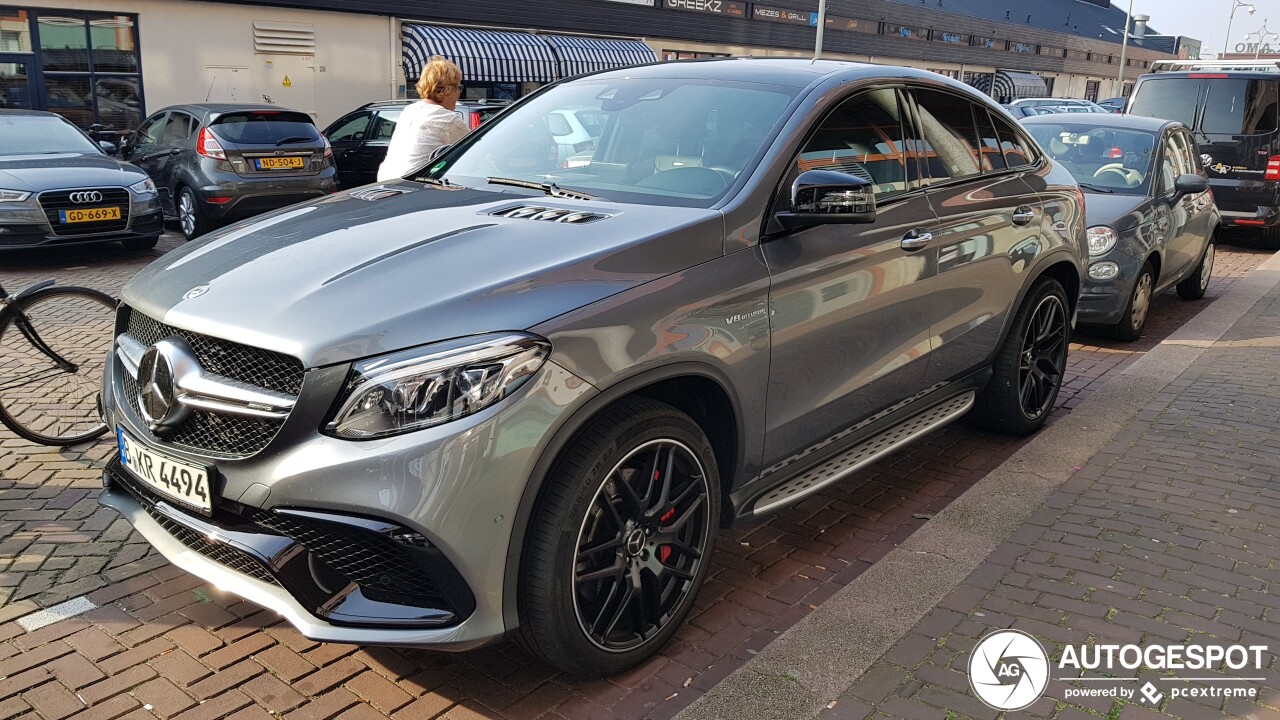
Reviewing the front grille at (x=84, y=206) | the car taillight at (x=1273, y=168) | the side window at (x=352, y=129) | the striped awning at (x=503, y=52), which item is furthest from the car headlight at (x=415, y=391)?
the striped awning at (x=503, y=52)

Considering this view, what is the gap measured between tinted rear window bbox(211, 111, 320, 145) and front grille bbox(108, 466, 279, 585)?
9439 mm

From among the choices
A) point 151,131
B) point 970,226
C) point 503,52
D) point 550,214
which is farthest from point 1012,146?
point 503,52

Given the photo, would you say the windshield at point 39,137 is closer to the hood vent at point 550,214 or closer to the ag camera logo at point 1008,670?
the hood vent at point 550,214

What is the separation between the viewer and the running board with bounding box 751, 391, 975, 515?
361cm

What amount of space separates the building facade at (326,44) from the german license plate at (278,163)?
284 inches

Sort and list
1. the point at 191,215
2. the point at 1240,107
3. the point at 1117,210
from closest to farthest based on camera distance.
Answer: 1. the point at 1117,210
2. the point at 191,215
3. the point at 1240,107

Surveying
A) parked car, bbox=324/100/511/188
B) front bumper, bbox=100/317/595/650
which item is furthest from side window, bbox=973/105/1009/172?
parked car, bbox=324/100/511/188

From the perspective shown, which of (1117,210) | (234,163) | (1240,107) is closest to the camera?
(1117,210)

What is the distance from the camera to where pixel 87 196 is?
9.68 meters

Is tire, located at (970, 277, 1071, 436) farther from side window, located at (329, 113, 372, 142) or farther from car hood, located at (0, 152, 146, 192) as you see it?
side window, located at (329, 113, 372, 142)

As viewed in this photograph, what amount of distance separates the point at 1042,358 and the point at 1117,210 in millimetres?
3069

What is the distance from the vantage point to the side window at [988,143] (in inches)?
194

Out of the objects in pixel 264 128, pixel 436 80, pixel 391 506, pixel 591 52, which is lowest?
pixel 391 506

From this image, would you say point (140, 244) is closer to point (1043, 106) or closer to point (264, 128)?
point (264, 128)
